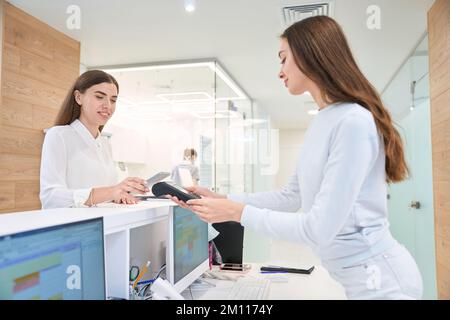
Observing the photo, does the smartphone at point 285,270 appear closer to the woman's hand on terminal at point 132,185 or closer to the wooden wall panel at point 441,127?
the woman's hand on terminal at point 132,185

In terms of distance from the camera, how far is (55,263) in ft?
2.54

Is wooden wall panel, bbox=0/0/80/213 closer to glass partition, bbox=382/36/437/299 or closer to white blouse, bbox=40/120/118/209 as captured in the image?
white blouse, bbox=40/120/118/209

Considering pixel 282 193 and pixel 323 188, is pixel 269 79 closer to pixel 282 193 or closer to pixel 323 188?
pixel 282 193

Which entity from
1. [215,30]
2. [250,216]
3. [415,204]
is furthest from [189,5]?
[415,204]

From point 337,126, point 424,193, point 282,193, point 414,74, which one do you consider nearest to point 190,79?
point 414,74

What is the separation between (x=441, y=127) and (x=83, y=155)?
2232mm

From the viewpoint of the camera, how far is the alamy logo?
0.81 meters

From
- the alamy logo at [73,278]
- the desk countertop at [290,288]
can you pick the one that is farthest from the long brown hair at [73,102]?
the alamy logo at [73,278]

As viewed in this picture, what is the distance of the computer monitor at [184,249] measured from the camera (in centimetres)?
126

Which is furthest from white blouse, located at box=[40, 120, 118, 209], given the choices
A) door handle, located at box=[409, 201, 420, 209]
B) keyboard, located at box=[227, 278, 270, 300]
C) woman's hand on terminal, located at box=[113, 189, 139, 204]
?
door handle, located at box=[409, 201, 420, 209]

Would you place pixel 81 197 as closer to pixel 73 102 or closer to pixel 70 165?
pixel 70 165

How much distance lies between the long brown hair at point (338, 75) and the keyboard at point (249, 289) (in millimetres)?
710
